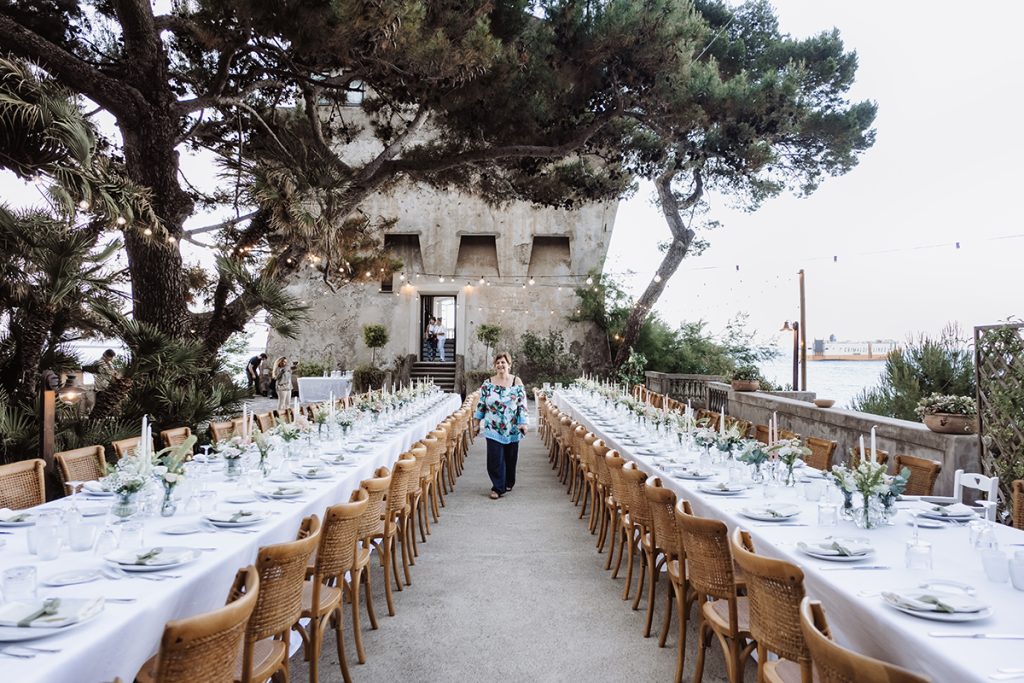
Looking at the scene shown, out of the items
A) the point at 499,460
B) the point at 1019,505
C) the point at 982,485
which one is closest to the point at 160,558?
the point at 982,485

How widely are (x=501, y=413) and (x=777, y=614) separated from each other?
4.75m

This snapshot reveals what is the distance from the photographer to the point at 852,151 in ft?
41.8

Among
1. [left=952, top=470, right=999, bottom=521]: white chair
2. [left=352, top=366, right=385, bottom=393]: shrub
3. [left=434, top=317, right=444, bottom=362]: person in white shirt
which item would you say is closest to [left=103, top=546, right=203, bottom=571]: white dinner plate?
[left=952, top=470, right=999, bottom=521]: white chair

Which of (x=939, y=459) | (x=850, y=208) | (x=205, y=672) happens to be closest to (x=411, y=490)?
(x=205, y=672)

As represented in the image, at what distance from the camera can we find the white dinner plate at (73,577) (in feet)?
6.56

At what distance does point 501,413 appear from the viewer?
264 inches

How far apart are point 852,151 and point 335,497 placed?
41.1 feet

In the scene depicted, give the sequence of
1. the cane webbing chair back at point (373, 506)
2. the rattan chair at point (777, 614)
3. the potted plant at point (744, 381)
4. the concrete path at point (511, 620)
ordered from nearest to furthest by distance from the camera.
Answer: the rattan chair at point (777, 614), the concrete path at point (511, 620), the cane webbing chair back at point (373, 506), the potted plant at point (744, 381)

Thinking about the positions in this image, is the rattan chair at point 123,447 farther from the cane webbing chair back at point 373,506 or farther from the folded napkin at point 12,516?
the cane webbing chair back at point 373,506

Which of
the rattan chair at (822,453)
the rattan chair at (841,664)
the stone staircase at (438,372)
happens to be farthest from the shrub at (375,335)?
the rattan chair at (841,664)

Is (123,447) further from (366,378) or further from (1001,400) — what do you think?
(366,378)

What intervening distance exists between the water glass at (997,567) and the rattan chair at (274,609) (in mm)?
2204

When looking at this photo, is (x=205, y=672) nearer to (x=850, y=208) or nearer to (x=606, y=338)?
(x=850, y=208)

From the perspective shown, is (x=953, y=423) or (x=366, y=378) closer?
(x=953, y=423)
